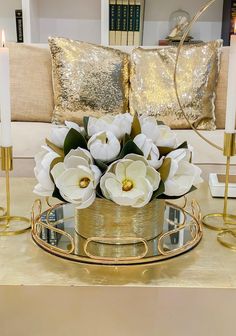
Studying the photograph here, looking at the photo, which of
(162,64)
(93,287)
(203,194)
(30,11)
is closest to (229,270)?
(93,287)

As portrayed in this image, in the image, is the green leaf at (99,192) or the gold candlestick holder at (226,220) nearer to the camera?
the green leaf at (99,192)

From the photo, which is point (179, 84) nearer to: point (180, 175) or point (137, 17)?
point (137, 17)

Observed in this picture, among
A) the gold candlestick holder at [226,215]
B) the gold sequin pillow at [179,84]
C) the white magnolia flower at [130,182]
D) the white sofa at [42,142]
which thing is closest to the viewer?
the white magnolia flower at [130,182]

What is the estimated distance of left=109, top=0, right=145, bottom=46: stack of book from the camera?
3.32 meters

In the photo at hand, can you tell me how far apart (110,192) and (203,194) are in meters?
0.55

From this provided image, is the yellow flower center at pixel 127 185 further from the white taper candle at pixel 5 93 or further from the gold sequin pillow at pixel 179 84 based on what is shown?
the gold sequin pillow at pixel 179 84

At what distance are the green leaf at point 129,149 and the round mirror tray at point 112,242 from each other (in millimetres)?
153

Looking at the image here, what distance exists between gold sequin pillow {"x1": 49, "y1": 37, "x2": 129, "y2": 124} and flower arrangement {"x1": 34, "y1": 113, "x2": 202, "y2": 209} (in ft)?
4.60

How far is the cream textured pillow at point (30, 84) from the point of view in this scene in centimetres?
249

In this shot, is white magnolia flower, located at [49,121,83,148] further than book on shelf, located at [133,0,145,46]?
No

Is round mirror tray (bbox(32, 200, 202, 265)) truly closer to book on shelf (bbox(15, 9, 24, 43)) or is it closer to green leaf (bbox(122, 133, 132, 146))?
green leaf (bbox(122, 133, 132, 146))

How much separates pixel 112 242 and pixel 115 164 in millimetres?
163

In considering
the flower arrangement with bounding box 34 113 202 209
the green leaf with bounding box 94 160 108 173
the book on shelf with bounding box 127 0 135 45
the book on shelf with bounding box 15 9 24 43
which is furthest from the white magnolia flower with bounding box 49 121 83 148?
the book on shelf with bounding box 15 9 24 43

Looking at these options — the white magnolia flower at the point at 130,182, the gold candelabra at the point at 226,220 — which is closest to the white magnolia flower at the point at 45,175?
the white magnolia flower at the point at 130,182
